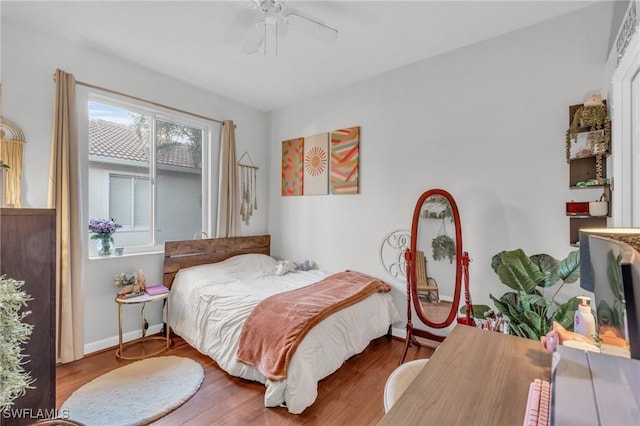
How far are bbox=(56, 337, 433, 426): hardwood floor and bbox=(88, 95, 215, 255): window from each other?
1.09 meters

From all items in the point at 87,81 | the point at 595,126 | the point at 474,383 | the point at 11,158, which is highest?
the point at 87,81

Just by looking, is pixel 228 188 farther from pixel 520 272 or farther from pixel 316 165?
pixel 520 272

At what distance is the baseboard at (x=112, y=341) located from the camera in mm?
2518

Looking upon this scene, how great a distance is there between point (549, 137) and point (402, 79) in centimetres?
140

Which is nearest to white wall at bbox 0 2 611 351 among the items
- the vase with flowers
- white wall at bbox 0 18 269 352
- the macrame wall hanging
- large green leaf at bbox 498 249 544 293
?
white wall at bbox 0 18 269 352

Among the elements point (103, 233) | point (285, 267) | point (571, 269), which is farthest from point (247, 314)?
point (571, 269)

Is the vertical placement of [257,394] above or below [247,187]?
below

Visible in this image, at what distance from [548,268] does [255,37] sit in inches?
100

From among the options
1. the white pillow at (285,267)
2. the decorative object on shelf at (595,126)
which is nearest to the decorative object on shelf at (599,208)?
the decorative object on shelf at (595,126)

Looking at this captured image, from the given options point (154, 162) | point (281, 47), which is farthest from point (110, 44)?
point (281, 47)

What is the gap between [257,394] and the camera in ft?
6.59

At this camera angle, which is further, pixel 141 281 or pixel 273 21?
pixel 141 281

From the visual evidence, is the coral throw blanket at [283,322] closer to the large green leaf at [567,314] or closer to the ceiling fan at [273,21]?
the large green leaf at [567,314]

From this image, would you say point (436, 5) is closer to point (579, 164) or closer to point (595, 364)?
point (579, 164)
